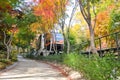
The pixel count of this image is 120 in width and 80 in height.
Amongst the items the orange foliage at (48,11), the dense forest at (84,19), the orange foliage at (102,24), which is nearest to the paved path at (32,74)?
the dense forest at (84,19)

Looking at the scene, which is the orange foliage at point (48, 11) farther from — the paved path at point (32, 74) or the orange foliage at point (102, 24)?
the paved path at point (32, 74)

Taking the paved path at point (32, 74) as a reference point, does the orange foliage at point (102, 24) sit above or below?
above

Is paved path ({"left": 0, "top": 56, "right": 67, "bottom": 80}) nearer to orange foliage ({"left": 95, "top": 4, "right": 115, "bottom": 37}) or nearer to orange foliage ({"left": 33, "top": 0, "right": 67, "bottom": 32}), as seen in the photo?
orange foliage ({"left": 33, "top": 0, "right": 67, "bottom": 32})

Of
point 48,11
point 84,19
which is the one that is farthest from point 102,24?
point 84,19

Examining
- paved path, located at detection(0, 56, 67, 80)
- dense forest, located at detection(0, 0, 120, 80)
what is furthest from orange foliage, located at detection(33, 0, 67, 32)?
paved path, located at detection(0, 56, 67, 80)

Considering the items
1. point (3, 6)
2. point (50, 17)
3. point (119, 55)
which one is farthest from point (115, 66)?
point (50, 17)

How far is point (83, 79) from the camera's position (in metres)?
14.5

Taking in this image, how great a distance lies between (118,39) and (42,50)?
6003 cm

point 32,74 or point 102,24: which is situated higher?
point 102,24

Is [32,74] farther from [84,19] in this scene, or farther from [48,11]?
[48,11]

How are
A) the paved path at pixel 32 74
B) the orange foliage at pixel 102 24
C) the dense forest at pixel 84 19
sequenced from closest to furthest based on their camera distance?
the dense forest at pixel 84 19, the paved path at pixel 32 74, the orange foliage at pixel 102 24

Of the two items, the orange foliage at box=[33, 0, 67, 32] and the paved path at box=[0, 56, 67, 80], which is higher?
the orange foliage at box=[33, 0, 67, 32]

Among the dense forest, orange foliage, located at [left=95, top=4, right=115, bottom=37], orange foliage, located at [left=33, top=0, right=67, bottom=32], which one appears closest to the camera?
the dense forest

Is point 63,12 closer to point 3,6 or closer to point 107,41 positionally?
point 3,6
